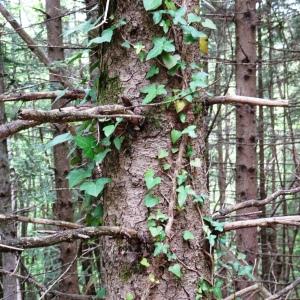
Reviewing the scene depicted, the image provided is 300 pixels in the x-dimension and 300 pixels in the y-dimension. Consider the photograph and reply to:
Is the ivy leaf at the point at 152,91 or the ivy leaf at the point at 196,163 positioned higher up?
the ivy leaf at the point at 152,91

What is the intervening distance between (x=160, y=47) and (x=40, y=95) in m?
0.49

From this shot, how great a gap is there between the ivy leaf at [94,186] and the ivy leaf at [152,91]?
325 mm

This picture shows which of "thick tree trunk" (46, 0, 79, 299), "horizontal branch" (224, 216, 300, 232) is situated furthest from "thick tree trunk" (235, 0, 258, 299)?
"horizontal branch" (224, 216, 300, 232)

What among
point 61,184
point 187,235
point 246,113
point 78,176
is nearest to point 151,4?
point 78,176

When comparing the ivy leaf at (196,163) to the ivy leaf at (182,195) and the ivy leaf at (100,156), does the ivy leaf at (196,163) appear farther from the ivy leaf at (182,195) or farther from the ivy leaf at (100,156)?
the ivy leaf at (100,156)

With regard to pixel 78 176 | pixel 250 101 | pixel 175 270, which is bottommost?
pixel 175 270

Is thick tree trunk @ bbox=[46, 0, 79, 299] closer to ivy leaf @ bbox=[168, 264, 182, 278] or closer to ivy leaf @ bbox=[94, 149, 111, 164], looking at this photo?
ivy leaf @ bbox=[94, 149, 111, 164]

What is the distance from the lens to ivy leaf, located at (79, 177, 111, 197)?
161 centimetres

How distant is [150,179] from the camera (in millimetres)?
1590

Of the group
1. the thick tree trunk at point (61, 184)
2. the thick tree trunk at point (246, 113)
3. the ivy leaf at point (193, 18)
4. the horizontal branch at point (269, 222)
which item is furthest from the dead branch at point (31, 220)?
the thick tree trunk at point (61, 184)

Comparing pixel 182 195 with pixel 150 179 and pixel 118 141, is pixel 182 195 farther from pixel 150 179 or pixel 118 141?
pixel 118 141

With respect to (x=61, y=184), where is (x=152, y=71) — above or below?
above

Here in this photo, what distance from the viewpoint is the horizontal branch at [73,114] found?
1230 mm

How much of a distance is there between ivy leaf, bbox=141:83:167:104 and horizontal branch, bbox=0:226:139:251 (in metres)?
0.46
